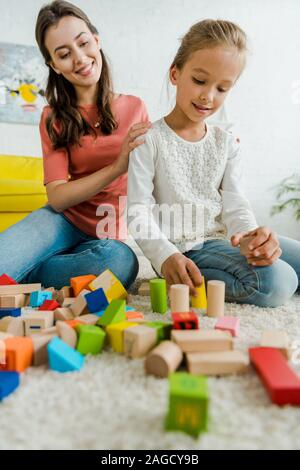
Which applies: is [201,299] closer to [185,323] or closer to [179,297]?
[179,297]

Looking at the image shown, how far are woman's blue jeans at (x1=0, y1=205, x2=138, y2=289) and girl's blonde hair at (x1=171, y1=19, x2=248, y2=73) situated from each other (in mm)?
511

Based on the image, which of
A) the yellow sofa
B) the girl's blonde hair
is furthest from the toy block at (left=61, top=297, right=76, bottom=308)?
the yellow sofa

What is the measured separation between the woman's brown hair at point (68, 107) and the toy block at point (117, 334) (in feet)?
2.23

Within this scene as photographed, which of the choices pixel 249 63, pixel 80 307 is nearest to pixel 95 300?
pixel 80 307

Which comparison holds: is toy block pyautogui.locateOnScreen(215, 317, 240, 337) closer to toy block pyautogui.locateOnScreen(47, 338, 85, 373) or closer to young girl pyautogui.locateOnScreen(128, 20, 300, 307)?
young girl pyautogui.locateOnScreen(128, 20, 300, 307)

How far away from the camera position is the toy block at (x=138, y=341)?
0.66 m

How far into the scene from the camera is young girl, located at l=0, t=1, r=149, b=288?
3.67 ft

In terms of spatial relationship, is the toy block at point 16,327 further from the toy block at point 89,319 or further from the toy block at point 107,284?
the toy block at point 107,284

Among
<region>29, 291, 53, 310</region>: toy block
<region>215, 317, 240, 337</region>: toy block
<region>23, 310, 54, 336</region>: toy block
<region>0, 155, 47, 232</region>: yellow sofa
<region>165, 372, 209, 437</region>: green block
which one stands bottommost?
<region>0, 155, 47, 232</region>: yellow sofa

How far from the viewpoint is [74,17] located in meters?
1.13

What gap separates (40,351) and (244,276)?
0.52 m

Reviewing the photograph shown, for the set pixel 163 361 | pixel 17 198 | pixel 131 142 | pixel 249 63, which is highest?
pixel 249 63

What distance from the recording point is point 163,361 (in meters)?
0.60
